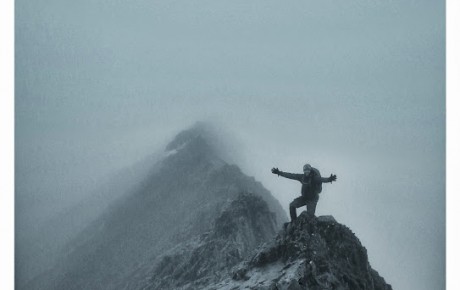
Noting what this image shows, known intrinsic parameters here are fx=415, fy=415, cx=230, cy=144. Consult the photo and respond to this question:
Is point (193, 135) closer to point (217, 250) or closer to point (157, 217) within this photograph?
point (157, 217)

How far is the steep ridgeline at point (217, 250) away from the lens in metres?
14.2

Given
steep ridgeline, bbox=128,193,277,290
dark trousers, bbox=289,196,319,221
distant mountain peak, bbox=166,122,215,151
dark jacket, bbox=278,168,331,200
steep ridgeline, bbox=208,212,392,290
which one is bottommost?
steep ridgeline, bbox=128,193,277,290

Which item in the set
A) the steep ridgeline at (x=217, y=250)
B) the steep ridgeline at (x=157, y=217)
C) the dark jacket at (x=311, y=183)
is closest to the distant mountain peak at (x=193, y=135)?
the steep ridgeline at (x=157, y=217)

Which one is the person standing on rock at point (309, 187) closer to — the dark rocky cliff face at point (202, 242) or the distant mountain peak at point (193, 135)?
the dark rocky cliff face at point (202, 242)

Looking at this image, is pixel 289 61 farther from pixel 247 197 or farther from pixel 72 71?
pixel 72 71

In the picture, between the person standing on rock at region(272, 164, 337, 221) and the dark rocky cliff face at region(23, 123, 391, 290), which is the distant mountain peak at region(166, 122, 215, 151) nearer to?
the dark rocky cliff face at region(23, 123, 391, 290)

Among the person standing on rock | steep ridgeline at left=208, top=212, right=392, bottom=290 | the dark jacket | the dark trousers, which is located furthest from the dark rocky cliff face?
the dark jacket

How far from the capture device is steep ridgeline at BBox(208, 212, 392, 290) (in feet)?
28.1

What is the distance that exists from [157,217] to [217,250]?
21.9 feet

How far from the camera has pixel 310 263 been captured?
8.67 meters

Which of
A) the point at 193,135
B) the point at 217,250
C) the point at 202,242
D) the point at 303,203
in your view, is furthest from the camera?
the point at 193,135

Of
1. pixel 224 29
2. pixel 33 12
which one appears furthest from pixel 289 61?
pixel 33 12

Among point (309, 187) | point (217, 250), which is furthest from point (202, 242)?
point (309, 187)

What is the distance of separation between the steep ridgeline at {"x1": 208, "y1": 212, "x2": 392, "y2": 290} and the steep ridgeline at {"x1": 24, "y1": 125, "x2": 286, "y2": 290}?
683 cm
